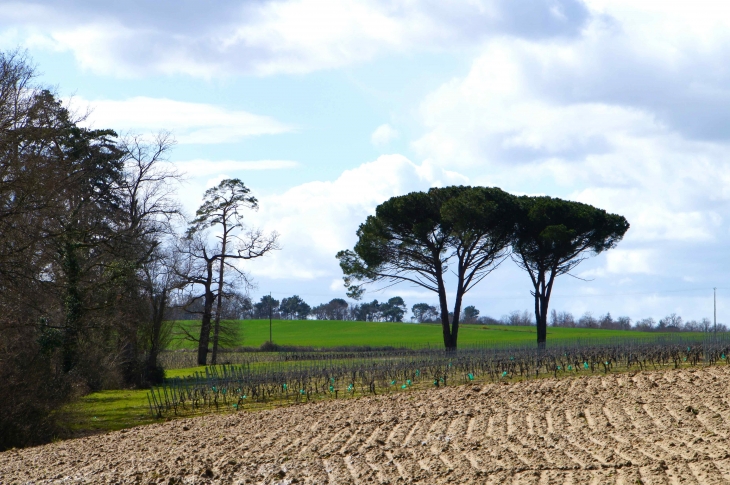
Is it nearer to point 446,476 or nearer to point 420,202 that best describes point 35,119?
point 446,476

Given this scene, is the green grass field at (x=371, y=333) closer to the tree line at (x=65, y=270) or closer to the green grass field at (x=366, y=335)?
the green grass field at (x=366, y=335)

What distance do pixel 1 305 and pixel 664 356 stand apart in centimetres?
1958

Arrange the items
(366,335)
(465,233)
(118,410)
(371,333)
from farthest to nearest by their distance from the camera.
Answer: (371,333) < (366,335) < (465,233) < (118,410)

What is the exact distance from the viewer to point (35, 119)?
14859mm

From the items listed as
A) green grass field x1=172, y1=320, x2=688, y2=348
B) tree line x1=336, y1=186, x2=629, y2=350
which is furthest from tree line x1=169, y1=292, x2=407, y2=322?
tree line x1=336, y1=186, x2=629, y2=350

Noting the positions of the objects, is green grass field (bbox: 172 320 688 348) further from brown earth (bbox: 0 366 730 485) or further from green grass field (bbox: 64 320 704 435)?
brown earth (bbox: 0 366 730 485)

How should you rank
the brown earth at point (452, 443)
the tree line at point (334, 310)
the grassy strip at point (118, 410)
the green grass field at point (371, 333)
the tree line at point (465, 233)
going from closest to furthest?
the brown earth at point (452, 443)
the grassy strip at point (118, 410)
the tree line at point (465, 233)
the green grass field at point (371, 333)
the tree line at point (334, 310)

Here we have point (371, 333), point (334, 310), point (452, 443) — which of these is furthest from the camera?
point (334, 310)

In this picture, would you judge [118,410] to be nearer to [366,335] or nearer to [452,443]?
[452,443]

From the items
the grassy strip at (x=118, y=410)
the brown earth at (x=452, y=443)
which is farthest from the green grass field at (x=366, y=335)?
the brown earth at (x=452, y=443)

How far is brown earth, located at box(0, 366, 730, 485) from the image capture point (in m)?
7.84

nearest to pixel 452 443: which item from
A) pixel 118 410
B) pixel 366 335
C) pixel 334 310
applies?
pixel 118 410

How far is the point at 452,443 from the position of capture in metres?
9.54

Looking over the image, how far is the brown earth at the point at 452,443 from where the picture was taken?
784 centimetres
